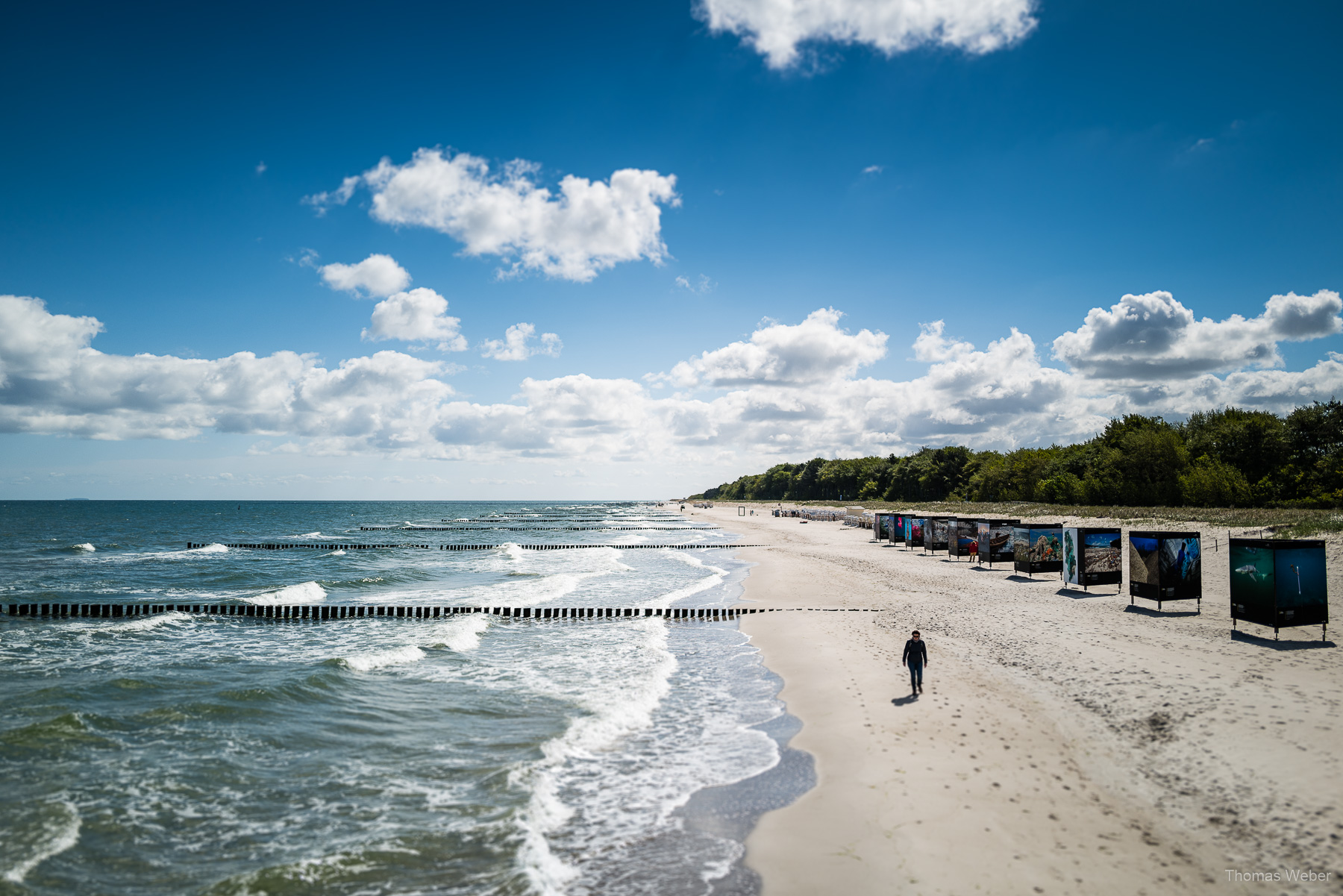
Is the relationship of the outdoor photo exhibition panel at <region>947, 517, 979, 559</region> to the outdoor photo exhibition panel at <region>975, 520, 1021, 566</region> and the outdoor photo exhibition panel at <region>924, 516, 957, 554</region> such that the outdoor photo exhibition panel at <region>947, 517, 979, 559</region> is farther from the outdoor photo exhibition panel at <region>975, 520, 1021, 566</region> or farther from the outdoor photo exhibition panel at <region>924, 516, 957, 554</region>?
the outdoor photo exhibition panel at <region>975, 520, 1021, 566</region>

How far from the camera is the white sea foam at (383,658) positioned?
20.2 m

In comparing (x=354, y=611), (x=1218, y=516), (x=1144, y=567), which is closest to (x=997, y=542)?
(x=1144, y=567)

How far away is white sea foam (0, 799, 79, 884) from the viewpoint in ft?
30.0

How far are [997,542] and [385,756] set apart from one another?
3403cm

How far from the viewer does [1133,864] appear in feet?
27.3

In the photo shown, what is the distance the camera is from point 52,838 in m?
10.1

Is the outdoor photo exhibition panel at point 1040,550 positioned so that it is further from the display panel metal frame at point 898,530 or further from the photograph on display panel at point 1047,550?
the display panel metal frame at point 898,530

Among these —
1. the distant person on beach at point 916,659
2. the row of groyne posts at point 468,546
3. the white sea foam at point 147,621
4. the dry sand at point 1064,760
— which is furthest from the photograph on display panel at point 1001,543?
the white sea foam at point 147,621

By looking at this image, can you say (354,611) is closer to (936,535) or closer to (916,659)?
(916,659)

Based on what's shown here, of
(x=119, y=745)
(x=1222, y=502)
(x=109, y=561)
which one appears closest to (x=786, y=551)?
(x=1222, y=502)

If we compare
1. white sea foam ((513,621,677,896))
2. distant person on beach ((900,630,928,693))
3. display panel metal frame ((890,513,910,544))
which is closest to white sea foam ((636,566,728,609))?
white sea foam ((513,621,677,896))

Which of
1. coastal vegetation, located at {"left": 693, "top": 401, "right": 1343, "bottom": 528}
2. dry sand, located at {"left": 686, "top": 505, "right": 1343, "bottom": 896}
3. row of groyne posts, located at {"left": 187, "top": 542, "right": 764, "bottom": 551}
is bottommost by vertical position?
row of groyne posts, located at {"left": 187, "top": 542, "right": 764, "bottom": 551}

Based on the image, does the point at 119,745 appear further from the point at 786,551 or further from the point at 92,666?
the point at 786,551

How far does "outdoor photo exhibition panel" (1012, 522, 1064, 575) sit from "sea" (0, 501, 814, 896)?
652 inches
